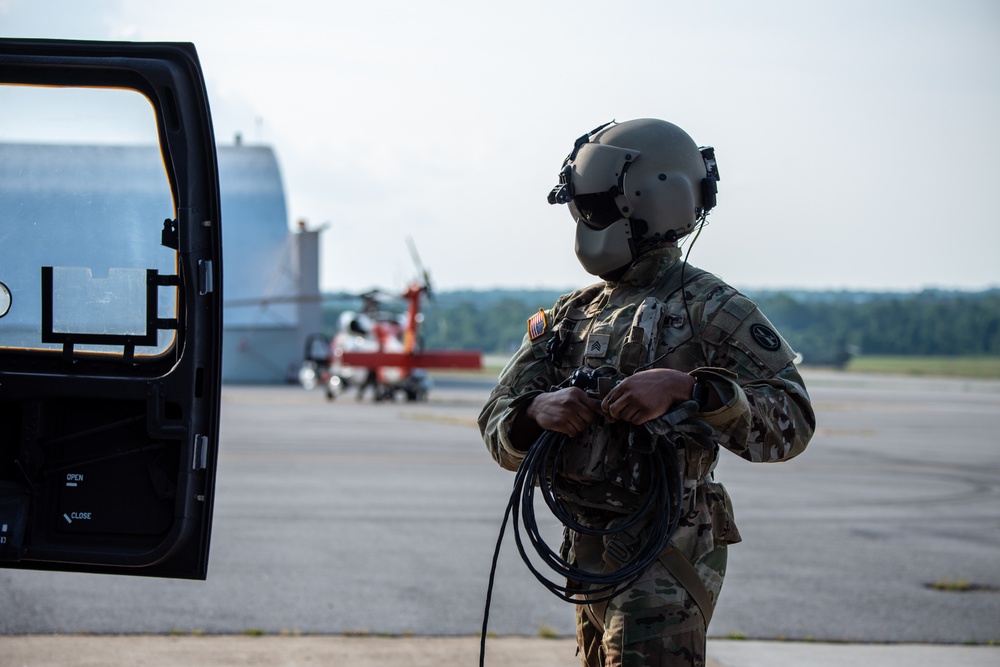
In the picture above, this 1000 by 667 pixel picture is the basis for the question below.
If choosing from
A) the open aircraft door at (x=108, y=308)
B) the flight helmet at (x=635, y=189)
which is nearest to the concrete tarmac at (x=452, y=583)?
the open aircraft door at (x=108, y=308)

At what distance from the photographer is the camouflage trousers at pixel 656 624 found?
114 inches

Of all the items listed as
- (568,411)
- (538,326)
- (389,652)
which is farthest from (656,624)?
(389,652)

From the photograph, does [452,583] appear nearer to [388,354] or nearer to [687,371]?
[687,371]

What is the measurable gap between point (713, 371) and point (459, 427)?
18.5m

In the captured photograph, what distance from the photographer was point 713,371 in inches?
112

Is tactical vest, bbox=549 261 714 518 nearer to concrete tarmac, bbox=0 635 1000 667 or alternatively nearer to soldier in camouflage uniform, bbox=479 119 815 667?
soldier in camouflage uniform, bbox=479 119 815 667

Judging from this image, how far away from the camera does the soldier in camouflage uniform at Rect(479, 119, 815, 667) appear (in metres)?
2.88

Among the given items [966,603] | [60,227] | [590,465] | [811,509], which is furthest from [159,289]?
[811,509]

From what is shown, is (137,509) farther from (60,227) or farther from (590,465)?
(590,465)

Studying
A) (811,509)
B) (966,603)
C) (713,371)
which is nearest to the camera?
(713,371)

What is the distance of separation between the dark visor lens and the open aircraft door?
1.09m

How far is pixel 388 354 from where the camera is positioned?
99.3 feet

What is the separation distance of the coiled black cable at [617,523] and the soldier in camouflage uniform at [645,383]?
0.12 ft

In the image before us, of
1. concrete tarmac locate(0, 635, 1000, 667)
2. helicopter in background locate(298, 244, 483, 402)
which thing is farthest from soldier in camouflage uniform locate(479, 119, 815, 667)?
helicopter in background locate(298, 244, 483, 402)
